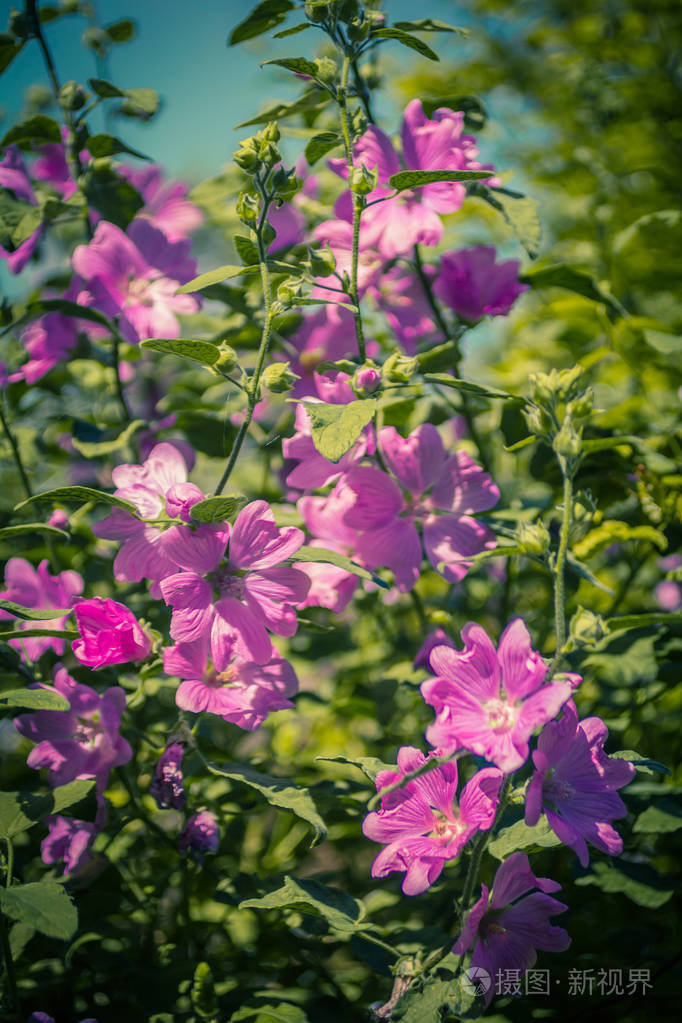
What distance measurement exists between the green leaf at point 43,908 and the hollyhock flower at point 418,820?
0.92 feet

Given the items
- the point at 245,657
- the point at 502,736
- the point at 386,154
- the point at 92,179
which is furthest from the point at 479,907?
the point at 92,179

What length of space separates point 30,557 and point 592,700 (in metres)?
1.04

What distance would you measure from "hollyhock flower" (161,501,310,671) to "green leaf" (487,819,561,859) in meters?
0.30

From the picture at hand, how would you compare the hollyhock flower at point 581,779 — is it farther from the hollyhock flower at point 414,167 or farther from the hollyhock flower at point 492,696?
the hollyhock flower at point 414,167

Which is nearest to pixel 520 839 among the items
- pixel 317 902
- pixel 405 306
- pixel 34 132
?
pixel 317 902

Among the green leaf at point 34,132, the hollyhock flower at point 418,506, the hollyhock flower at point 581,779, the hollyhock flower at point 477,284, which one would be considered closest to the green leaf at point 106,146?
the green leaf at point 34,132

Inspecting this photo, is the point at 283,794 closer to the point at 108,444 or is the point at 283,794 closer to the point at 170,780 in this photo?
the point at 170,780

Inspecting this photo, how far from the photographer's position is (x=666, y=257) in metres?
3.29

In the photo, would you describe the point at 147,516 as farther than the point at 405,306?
No

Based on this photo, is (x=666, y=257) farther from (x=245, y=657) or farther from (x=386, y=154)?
(x=245, y=657)

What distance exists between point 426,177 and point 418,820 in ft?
2.20

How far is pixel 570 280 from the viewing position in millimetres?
1105

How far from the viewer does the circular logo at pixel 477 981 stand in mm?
714

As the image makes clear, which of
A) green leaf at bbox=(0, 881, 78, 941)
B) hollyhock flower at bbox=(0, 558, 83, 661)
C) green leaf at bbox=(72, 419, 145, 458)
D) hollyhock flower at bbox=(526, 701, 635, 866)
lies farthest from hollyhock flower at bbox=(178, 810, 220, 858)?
green leaf at bbox=(72, 419, 145, 458)
